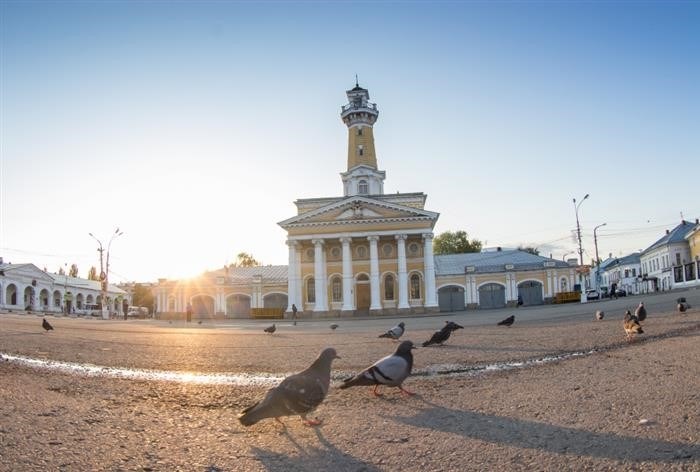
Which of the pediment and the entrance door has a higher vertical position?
the pediment

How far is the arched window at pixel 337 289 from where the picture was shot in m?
52.5

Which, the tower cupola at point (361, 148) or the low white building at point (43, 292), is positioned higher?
the tower cupola at point (361, 148)

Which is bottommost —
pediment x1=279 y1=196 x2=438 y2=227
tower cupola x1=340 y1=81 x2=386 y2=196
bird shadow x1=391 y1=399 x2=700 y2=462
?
bird shadow x1=391 y1=399 x2=700 y2=462

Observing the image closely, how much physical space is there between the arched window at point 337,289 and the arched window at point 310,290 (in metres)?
1.99

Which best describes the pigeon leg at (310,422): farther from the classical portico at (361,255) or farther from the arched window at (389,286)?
the arched window at (389,286)

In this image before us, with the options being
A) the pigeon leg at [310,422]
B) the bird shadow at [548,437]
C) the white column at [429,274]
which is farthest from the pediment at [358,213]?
the pigeon leg at [310,422]

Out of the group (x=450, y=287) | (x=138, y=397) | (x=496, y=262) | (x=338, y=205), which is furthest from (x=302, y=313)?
(x=138, y=397)

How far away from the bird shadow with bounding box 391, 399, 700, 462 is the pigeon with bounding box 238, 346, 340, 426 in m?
0.87

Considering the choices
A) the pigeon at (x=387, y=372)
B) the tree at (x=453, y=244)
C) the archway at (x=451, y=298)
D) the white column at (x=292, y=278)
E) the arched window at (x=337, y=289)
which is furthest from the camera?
the tree at (x=453, y=244)

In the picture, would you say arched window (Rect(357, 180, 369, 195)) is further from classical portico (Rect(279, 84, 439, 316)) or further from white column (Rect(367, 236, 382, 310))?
white column (Rect(367, 236, 382, 310))

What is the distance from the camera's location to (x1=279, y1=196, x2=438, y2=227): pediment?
164 feet

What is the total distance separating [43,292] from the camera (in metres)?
81.4

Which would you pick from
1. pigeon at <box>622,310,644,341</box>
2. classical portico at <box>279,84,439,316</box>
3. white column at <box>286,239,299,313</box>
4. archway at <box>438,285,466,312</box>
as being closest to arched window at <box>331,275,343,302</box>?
classical portico at <box>279,84,439,316</box>

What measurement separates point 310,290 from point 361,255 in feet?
21.4
